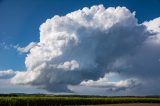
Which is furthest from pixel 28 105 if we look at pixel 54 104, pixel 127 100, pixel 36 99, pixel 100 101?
pixel 127 100

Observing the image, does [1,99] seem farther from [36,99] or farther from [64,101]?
[64,101]

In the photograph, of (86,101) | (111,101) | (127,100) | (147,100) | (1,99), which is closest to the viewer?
(1,99)

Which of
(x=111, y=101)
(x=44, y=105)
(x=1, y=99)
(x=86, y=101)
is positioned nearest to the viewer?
(x=1, y=99)

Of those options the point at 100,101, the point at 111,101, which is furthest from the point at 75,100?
the point at 111,101

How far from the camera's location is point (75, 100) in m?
77.1

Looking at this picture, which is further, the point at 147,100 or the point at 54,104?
the point at 147,100

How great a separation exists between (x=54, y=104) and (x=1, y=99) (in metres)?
15.8

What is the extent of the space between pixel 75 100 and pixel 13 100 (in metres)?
22.0

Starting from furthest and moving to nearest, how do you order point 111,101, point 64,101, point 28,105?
1. point 111,101
2. point 64,101
3. point 28,105

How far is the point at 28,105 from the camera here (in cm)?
6153

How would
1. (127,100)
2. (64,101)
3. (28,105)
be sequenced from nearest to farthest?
1. (28,105)
2. (64,101)
3. (127,100)

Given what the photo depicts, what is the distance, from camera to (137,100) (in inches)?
3952

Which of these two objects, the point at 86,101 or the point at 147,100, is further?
the point at 147,100

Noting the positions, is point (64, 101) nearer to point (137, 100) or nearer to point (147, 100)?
point (137, 100)
